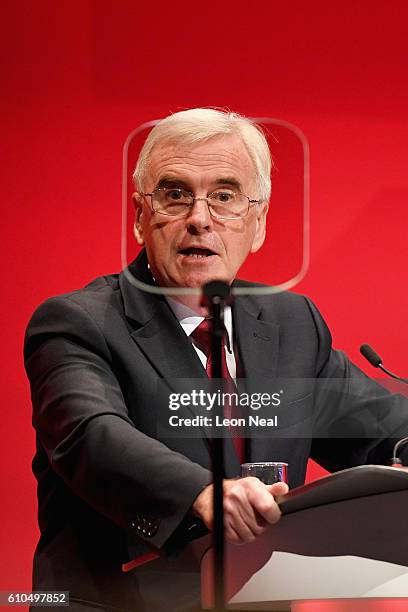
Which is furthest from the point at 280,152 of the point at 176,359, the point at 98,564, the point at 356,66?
the point at 98,564

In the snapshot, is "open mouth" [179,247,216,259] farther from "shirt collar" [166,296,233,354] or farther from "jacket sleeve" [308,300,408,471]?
"jacket sleeve" [308,300,408,471]

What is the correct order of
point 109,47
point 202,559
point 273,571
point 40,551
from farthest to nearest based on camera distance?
point 109,47 → point 40,551 → point 202,559 → point 273,571

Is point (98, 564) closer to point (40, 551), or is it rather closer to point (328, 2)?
point (40, 551)

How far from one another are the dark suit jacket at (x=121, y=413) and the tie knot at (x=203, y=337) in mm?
39

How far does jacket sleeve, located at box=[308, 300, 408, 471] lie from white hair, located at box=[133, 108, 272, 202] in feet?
1.26

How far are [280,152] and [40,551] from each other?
0.86 metres

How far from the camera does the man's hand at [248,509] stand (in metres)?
1.10

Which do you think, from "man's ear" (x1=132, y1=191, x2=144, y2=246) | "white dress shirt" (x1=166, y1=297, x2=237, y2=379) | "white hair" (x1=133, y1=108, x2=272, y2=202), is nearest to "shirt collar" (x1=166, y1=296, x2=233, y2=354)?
"white dress shirt" (x1=166, y1=297, x2=237, y2=379)

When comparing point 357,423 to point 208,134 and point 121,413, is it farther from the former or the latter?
point 208,134

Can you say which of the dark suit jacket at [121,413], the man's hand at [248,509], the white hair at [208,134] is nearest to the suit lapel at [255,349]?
the dark suit jacket at [121,413]

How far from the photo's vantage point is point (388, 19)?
2.33 meters

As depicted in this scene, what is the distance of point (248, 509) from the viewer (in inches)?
44.2

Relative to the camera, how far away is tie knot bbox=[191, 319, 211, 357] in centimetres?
172

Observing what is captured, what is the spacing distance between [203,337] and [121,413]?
29 centimetres
